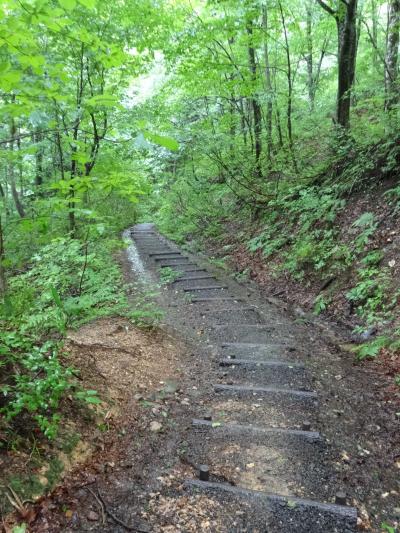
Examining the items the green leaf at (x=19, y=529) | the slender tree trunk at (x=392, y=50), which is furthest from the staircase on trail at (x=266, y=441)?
the slender tree trunk at (x=392, y=50)

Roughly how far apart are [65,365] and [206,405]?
1574mm

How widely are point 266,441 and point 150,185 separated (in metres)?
7.73

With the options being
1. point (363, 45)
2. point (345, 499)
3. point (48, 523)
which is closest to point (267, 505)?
point (345, 499)

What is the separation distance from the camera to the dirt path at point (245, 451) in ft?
8.36

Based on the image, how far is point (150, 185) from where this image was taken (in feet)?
32.4

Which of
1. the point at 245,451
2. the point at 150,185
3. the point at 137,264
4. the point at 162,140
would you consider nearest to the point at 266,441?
the point at 245,451

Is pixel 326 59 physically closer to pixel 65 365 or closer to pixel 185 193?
pixel 185 193

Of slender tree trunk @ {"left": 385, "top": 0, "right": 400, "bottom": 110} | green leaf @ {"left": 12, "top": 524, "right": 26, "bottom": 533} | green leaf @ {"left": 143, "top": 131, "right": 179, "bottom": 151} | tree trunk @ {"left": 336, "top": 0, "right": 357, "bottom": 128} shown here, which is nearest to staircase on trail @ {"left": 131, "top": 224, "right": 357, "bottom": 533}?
green leaf @ {"left": 12, "top": 524, "right": 26, "bottom": 533}

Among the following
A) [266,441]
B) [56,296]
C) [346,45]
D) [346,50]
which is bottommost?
[266,441]

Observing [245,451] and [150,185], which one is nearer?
[245,451]

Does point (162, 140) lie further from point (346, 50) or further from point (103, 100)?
point (346, 50)

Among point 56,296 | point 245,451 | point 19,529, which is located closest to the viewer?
point 19,529

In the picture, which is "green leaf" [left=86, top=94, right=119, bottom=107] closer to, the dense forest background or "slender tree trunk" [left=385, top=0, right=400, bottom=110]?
the dense forest background

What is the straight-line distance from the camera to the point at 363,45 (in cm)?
2088
